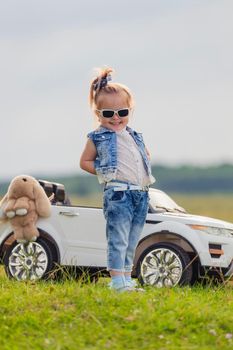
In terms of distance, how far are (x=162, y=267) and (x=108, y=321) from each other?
3.73 meters

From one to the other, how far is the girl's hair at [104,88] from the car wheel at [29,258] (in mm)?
3263

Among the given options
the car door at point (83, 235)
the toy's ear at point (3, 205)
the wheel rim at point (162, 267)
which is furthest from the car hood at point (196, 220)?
the toy's ear at point (3, 205)

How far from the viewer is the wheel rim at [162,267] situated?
11.6 m

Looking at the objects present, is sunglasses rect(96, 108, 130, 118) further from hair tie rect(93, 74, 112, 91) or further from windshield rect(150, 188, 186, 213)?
windshield rect(150, 188, 186, 213)

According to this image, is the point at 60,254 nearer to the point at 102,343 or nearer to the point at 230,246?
the point at 230,246

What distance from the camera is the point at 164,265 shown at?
1163 centimetres

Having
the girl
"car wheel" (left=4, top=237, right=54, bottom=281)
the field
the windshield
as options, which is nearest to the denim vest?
the girl

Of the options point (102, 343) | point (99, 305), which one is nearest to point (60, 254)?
point (99, 305)

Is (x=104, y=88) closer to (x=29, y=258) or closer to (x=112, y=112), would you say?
(x=112, y=112)

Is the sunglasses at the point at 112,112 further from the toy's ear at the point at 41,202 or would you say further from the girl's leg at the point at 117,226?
the toy's ear at the point at 41,202

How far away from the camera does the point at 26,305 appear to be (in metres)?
8.37

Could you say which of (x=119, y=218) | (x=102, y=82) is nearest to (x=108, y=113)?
(x=102, y=82)

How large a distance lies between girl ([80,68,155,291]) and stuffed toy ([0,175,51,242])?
238 centimetres

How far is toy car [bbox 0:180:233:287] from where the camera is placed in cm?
1166
